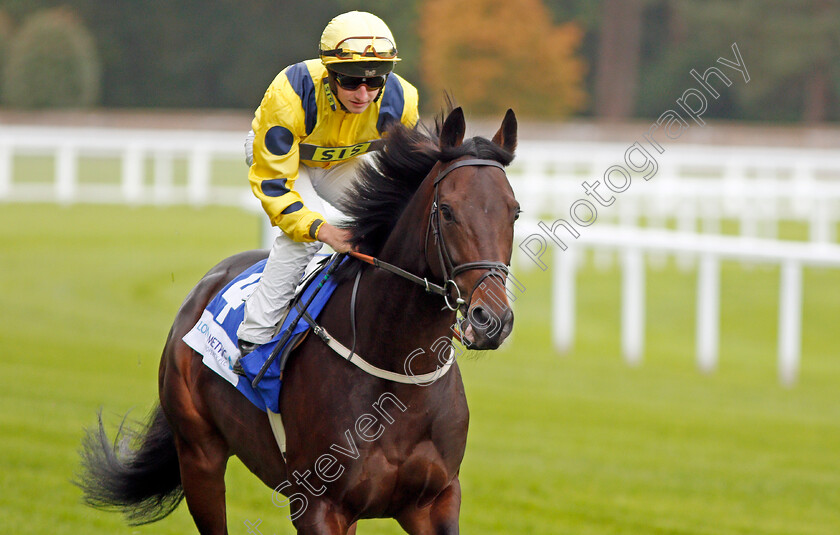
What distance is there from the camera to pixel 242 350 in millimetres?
3787

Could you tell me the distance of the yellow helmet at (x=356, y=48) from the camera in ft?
11.6

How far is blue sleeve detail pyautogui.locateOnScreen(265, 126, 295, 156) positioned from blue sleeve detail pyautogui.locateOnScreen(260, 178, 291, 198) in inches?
3.5

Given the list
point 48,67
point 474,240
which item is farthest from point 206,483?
point 48,67

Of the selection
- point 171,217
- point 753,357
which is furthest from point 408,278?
point 171,217

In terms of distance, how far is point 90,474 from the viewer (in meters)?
4.67

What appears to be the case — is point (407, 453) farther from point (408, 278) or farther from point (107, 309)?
point (107, 309)

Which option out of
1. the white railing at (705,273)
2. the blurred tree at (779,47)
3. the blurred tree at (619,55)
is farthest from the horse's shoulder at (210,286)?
the blurred tree at (619,55)

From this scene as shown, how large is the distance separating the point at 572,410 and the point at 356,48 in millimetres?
5164

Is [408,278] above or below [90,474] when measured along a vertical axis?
above

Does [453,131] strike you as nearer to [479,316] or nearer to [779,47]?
[479,316]

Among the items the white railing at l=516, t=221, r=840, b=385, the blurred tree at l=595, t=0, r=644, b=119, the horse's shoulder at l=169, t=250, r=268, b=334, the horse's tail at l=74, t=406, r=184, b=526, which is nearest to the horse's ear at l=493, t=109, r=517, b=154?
the horse's shoulder at l=169, t=250, r=268, b=334

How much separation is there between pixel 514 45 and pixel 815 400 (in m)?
29.4

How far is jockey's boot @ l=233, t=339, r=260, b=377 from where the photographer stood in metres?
3.76

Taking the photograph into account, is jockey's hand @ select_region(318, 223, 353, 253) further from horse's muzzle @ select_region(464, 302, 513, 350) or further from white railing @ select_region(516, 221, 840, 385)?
white railing @ select_region(516, 221, 840, 385)
